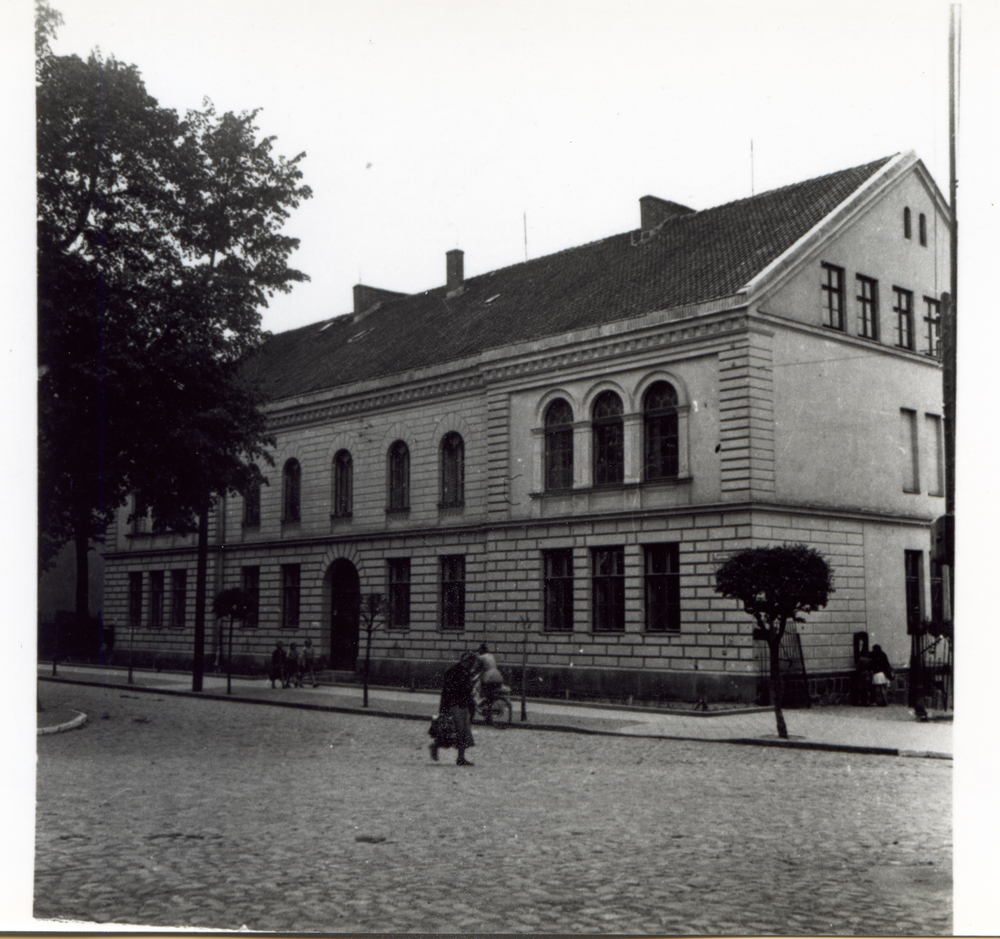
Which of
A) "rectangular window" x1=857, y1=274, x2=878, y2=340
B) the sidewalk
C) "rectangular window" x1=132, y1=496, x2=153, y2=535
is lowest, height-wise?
the sidewalk

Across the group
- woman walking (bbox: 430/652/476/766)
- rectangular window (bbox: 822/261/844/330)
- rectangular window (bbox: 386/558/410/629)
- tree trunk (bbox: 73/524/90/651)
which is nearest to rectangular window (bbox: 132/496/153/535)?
tree trunk (bbox: 73/524/90/651)

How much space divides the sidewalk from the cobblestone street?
128 cm

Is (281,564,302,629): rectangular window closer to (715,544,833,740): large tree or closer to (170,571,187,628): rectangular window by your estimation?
(170,571,187,628): rectangular window

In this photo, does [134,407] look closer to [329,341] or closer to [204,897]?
[204,897]

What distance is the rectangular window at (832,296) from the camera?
2642 cm

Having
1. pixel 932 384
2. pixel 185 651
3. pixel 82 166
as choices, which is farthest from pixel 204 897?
pixel 185 651

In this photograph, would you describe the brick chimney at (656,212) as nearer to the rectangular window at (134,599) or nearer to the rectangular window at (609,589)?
the rectangular window at (609,589)

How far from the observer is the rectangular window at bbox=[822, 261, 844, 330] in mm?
26422

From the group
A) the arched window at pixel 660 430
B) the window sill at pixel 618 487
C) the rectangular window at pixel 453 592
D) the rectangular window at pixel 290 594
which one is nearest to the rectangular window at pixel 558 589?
the window sill at pixel 618 487

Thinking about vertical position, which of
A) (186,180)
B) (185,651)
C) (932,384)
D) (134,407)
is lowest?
(185,651)

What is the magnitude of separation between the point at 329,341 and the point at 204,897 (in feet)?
104

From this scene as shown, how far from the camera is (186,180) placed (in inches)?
601

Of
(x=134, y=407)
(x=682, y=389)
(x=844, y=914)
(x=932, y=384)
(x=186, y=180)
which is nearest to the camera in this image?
(x=844, y=914)

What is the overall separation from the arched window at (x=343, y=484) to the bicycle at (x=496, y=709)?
13014 millimetres
